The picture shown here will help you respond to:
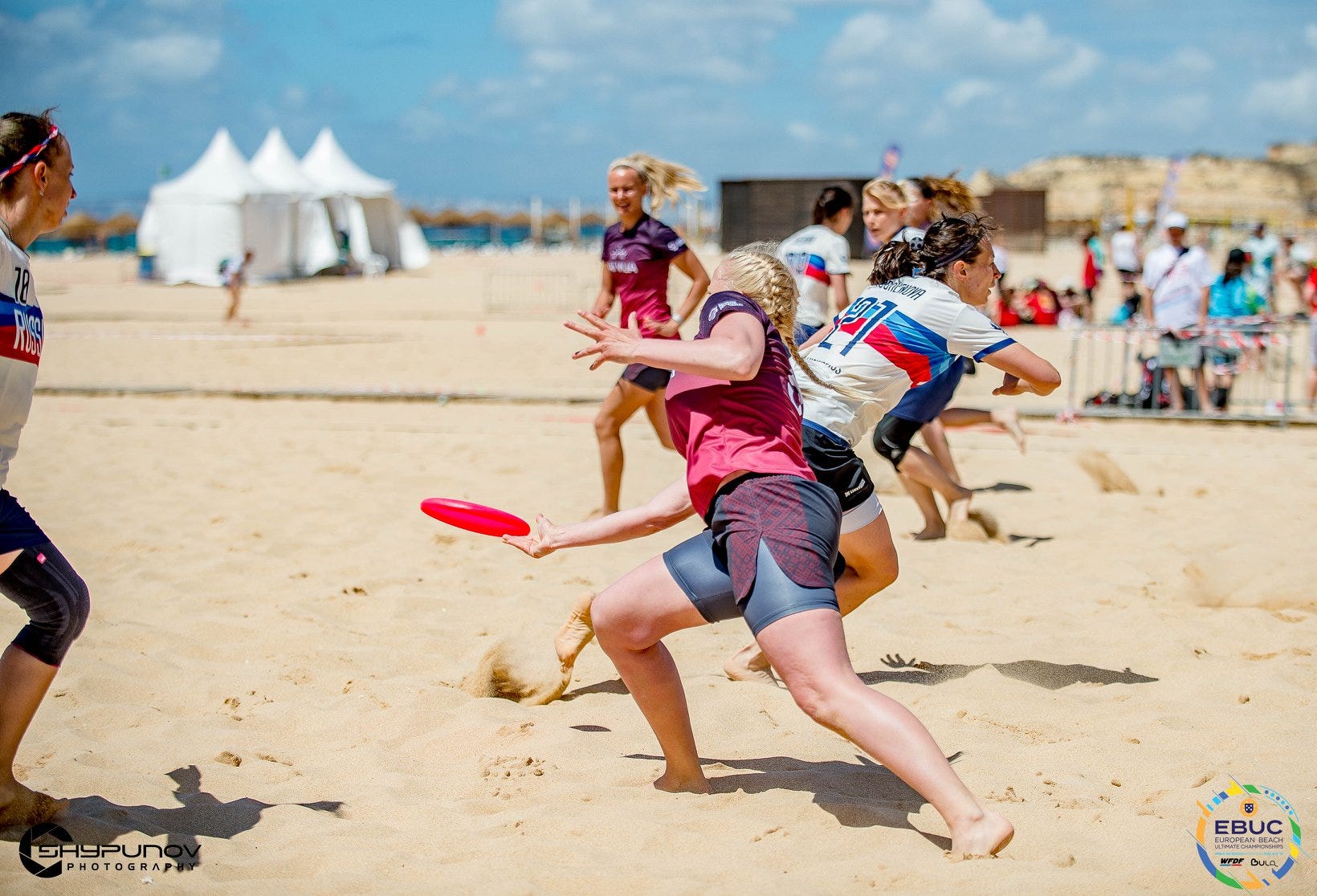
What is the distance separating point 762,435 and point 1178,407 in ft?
29.6

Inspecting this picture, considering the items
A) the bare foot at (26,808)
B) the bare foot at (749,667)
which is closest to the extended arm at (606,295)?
the bare foot at (749,667)

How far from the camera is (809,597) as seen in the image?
111 inches

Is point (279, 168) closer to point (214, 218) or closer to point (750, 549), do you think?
point (214, 218)

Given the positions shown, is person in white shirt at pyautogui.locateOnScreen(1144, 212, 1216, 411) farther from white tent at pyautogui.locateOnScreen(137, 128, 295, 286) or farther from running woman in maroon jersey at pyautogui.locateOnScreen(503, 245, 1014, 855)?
white tent at pyautogui.locateOnScreen(137, 128, 295, 286)

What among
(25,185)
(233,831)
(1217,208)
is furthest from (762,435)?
(1217,208)

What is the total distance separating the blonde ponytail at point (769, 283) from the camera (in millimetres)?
3057

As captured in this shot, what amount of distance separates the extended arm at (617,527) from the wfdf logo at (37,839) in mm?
1334

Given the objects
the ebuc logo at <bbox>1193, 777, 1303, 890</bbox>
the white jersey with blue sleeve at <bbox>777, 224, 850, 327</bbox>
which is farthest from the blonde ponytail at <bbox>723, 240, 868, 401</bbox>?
the white jersey with blue sleeve at <bbox>777, 224, 850, 327</bbox>

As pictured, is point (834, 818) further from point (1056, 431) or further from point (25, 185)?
point (1056, 431)

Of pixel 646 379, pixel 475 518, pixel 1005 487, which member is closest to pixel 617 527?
pixel 475 518

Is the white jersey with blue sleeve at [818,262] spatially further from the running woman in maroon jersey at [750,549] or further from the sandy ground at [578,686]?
the running woman in maroon jersey at [750,549]

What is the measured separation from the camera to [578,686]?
169 inches

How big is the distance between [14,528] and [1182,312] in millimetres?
10429

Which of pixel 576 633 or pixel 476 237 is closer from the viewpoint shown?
pixel 576 633
